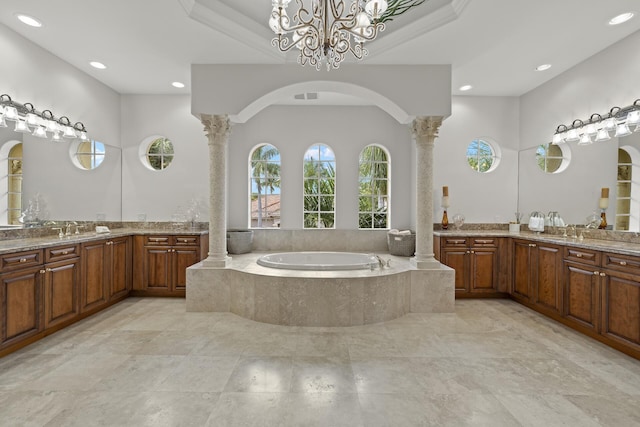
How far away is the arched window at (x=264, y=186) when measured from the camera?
5.38m

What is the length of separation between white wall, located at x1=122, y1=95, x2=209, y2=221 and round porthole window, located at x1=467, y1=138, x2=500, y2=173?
4242 mm

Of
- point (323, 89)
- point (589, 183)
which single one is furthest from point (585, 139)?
point (323, 89)

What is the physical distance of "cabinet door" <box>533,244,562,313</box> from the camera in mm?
3467

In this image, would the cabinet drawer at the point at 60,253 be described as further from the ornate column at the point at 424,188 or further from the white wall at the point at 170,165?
the ornate column at the point at 424,188

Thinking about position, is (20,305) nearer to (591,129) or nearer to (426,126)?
(426,126)

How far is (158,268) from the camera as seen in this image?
4.35 meters

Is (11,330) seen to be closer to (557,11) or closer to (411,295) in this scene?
(411,295)

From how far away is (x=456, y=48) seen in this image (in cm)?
347

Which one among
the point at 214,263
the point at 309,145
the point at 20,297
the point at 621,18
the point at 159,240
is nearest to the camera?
the point at 20,297

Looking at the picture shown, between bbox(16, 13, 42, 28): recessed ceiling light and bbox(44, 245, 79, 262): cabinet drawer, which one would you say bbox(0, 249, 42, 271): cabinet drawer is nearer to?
bbox(44, 245, 79, 262): cabinet drawer

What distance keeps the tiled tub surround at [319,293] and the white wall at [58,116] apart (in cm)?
193

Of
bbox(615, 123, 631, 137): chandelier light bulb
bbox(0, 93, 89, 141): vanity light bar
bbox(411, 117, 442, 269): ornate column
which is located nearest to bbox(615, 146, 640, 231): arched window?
bbox(615, 123, 631, 137): chandelier light bulb

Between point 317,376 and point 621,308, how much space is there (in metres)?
2.69

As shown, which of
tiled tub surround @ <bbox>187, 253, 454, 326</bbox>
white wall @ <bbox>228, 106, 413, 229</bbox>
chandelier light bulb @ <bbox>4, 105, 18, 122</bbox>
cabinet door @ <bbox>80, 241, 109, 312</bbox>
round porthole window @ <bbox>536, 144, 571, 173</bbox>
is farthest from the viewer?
white wall @ <bbox>228, 106, 413, 229</bbox>
